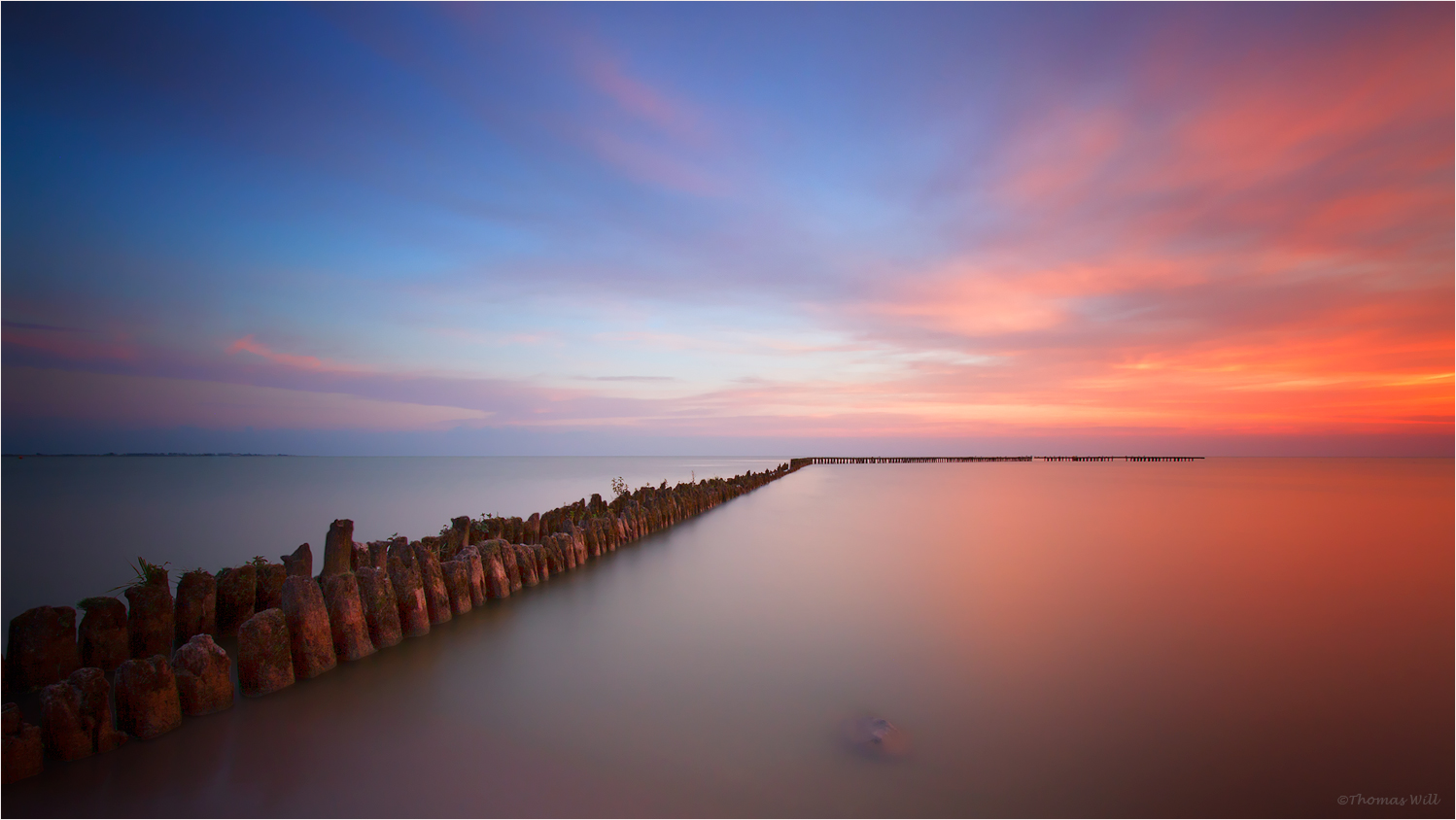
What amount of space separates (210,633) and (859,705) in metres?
4.98

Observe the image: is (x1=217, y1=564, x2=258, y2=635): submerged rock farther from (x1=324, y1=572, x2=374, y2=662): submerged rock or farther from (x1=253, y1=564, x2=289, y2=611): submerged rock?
(x1=324, y1=572, x2=374, y2=662): submerged rock

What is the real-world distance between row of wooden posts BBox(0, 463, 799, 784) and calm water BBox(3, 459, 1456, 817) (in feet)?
0.49

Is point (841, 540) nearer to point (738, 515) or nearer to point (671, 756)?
point (738, 515)

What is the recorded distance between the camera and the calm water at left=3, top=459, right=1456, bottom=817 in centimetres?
290

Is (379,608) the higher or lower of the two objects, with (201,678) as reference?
higher

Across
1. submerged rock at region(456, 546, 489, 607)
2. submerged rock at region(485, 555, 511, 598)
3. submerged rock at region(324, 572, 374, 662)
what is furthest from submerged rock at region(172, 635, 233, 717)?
submerged rock at region(485, 555, 511, 598)

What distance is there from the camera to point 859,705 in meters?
3.86

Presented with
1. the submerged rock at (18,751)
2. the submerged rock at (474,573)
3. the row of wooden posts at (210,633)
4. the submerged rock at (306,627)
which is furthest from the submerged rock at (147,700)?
the submerged rock at (474,573)

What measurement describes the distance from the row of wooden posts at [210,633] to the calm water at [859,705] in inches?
5.8

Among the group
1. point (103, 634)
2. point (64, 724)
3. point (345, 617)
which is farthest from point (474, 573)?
point (64, 724)

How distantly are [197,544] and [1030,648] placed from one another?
13197 mm

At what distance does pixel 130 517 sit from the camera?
47.4 ft

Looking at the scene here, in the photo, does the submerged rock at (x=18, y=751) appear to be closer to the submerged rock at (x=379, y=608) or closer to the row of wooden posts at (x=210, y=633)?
the row of wooden posts at (x=210, y=633)

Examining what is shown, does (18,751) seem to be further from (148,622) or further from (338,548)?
(338,548)
